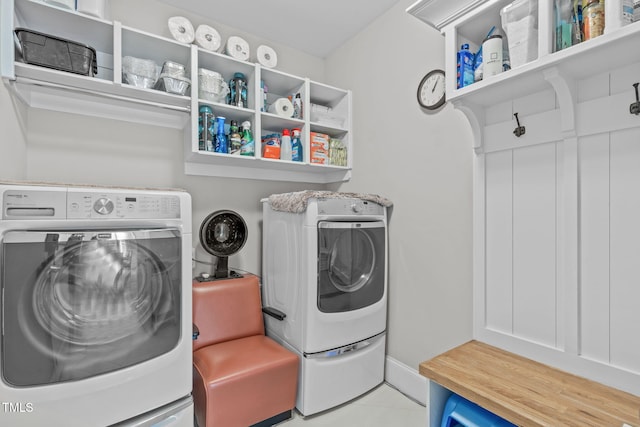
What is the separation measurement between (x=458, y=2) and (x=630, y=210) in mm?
1127

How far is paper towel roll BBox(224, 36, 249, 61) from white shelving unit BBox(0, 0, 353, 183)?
3.4 inches

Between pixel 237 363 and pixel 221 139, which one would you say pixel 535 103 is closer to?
pixel 221 139

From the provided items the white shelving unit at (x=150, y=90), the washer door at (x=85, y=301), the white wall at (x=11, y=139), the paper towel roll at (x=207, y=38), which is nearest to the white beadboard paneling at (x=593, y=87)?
the white shelving unit at (x=150, y=90)

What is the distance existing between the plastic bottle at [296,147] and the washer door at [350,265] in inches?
28.4

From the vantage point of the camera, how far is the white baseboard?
206 centimetres

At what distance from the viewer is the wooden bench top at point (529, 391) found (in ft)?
3.29

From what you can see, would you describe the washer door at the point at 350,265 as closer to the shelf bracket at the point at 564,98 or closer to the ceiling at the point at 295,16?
the shelf bracket at the point at 564,98

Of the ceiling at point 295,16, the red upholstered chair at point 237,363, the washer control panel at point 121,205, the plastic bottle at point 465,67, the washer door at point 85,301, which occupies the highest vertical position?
the ceiling at point 295,16

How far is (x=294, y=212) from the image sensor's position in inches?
79.5

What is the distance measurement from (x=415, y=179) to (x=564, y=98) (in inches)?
37.8

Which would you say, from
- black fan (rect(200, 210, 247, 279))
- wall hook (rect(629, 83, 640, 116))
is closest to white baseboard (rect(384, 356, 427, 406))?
black fan (rect(200, 210, 247, 279))

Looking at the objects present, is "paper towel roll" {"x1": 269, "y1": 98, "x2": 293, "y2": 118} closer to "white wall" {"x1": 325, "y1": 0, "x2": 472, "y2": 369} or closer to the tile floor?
"white wall" {"x1": 325, "y1": 0, "x2": 472, "y2": 369}

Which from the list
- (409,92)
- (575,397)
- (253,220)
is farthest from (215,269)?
(575,397)

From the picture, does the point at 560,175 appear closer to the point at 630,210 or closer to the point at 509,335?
the point at 630,210
